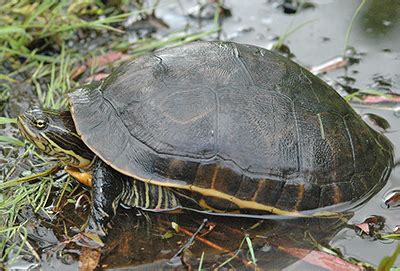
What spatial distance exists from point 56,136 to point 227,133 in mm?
1135

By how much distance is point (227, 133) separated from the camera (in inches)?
147

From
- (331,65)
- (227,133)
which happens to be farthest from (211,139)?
(331,65)

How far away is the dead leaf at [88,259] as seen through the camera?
369cm

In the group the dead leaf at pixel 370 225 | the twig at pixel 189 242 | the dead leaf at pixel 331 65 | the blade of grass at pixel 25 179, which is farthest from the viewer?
the dead leaf at pixel 331 65

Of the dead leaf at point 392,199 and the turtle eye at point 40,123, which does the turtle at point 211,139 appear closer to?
the turtle eye at point 40,123

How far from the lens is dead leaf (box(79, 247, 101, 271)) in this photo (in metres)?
3.69

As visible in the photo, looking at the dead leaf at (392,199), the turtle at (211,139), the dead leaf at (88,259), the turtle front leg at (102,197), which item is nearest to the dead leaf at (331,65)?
the turtle at (211,139)

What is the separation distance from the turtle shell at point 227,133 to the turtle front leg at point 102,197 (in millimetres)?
163

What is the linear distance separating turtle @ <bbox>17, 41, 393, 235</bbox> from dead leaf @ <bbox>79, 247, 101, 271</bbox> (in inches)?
5.5

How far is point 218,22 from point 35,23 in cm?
178

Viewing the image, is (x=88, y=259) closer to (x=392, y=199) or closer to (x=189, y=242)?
(x=189, y=242)

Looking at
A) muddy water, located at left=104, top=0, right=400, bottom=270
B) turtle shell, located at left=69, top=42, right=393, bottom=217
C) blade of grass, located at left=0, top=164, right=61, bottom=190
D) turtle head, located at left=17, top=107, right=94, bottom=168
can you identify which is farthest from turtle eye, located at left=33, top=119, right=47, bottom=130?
muddy water, located at left=104, top=0, right=400, bottom=270

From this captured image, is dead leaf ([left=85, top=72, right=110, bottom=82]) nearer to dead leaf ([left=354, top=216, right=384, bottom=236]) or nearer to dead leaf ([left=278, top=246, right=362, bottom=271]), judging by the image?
dead leaf ([left=278, top=246, right=362, bottom=271])

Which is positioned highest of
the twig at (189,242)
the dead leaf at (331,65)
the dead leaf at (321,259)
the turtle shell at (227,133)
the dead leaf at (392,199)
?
the turtle shell at (227,133)
